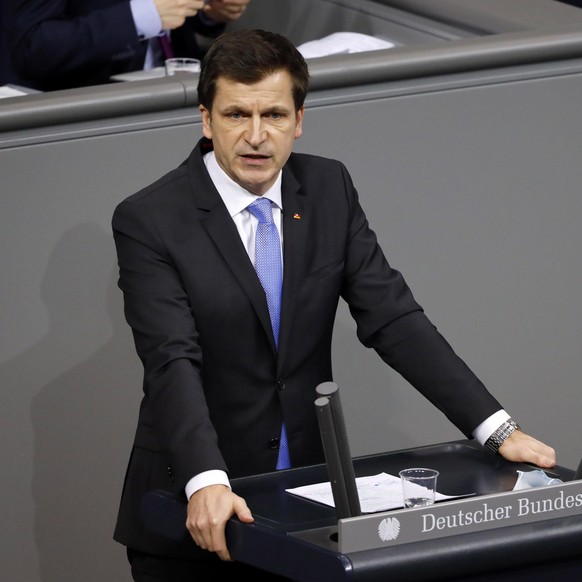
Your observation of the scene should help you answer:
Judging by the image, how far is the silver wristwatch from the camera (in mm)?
2184

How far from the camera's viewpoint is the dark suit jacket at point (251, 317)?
2.18 metres

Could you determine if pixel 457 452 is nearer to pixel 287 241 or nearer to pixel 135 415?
pixel 287 241

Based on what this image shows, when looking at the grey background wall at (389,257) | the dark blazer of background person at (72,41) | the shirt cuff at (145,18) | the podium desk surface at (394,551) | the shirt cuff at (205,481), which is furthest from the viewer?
the shirt cuff at (145,18)

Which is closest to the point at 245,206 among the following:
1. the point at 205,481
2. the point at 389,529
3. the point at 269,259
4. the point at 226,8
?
the point at 269,259

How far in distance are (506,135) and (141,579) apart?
1.57m

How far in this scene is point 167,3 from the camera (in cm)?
358

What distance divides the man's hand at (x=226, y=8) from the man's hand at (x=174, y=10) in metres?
0.35

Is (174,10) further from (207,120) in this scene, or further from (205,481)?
(205,481)

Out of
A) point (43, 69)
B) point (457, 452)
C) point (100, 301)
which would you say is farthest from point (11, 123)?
point (457, 452)

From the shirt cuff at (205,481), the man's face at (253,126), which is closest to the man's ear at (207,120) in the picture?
the man's face at (253,126)

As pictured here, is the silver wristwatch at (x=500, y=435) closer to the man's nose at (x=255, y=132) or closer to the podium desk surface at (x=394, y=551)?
the podium desk surface at (x=394, y=551)

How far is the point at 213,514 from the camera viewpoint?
1.84 metres

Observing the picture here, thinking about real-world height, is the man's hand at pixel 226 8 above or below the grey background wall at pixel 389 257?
above

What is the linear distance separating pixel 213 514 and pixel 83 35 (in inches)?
74.5
